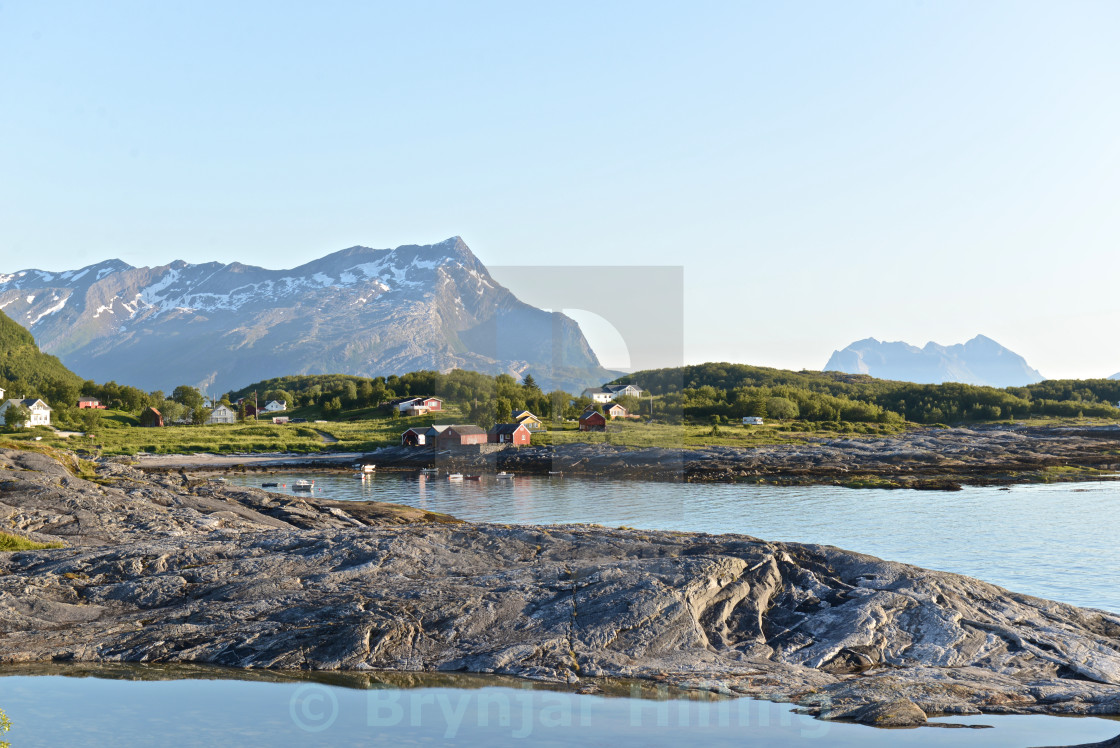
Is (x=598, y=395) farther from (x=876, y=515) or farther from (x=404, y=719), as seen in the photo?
(x=404, y=719)

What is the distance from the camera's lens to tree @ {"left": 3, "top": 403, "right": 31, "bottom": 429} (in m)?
114

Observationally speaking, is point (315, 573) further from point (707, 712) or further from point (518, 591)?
point (707, 712)

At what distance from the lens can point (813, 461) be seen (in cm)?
8400

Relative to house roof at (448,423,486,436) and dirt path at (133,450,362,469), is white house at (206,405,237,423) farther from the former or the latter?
house roof at (448,423,486,436)

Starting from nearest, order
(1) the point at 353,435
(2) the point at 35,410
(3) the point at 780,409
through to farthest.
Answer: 1. (1) the point at 353,435
2. (2) the point at 35,410
3. (3) the point at 780,409

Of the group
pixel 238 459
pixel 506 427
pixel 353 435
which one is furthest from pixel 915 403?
pixel 238 459

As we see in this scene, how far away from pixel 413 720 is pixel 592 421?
289 feet

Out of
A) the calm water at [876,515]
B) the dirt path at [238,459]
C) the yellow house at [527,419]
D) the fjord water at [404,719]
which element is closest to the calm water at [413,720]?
the fjord water at [404,719]

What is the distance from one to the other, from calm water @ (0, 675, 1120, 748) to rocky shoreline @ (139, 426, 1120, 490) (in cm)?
5923

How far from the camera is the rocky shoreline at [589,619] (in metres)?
16.7

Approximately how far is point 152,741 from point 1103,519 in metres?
53.4

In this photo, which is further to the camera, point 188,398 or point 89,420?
point 188,398

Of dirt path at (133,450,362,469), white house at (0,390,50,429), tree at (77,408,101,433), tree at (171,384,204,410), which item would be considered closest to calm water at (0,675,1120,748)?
dirt path at (133,450,362,469)

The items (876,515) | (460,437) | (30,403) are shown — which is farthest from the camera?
(30,403)
